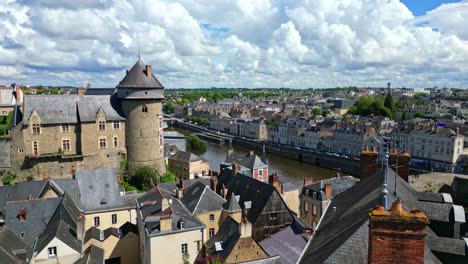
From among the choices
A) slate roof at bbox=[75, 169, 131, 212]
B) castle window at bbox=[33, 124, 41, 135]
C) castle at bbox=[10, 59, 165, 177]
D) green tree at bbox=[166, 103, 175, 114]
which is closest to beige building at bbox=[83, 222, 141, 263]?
slate roof at bbox=[75, 169, 131, 212]

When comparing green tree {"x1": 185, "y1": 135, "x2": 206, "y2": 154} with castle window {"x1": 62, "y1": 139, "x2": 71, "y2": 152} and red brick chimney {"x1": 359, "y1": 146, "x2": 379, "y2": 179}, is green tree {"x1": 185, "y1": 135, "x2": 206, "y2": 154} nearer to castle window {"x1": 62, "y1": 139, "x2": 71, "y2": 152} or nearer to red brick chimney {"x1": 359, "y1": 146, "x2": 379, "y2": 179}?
castle window {"x1": 62, "y1": 139, "x2": 71, "y2": 152}

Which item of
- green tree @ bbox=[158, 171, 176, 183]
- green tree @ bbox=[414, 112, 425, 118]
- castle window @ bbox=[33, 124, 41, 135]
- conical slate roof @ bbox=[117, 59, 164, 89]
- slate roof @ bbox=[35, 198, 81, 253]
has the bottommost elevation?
green tree @ bbox=[158, 171, 176, 183]

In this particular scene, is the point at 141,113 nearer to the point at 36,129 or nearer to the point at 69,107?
the point at 69,107

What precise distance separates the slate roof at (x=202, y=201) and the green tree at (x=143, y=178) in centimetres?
957

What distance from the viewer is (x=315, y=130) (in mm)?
70375

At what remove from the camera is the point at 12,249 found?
1662 centimetres

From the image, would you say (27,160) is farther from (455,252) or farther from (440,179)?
(440,179)

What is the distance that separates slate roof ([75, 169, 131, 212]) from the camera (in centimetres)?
2441

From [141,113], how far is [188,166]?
29.3 ft

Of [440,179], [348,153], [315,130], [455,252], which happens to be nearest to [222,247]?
[455,252]

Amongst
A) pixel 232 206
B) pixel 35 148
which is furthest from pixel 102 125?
pixel 232 206

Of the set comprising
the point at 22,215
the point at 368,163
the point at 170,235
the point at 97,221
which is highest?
the point at 368,163

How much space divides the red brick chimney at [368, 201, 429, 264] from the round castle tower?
29277 millimetres

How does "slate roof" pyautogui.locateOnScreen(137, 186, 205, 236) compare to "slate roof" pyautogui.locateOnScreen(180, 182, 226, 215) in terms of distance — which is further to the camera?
"slate roof" pyautogui.locateOnScreen(180, 182, 226, 215)
